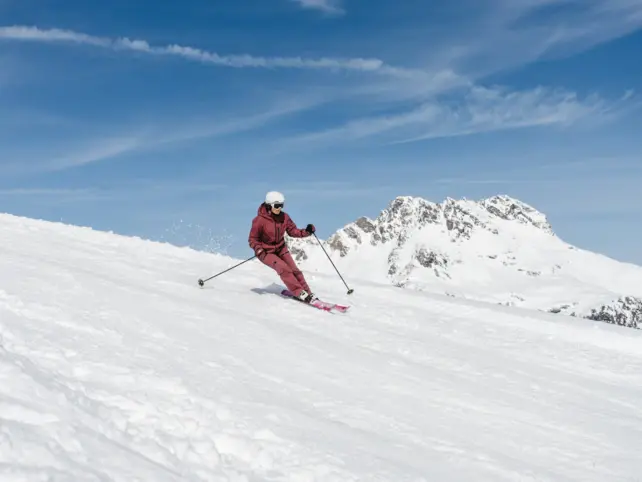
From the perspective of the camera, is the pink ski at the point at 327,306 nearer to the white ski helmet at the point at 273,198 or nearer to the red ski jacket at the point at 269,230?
the red ski jacket at the point at 269,230

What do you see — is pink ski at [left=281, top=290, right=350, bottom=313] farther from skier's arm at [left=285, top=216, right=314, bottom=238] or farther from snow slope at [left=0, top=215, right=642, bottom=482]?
skier's arm at [left=285, top=216, right=314, bottom=238]

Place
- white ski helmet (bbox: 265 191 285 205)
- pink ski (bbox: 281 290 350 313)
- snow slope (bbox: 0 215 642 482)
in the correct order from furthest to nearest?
white ski helmet (bbox: 265 191 285 205) → pink ski (bbox: 281 290 350 313) → snow slope (bbox: 0 215 642 482)

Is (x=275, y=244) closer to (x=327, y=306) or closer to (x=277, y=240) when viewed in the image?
(x=277, y=240)

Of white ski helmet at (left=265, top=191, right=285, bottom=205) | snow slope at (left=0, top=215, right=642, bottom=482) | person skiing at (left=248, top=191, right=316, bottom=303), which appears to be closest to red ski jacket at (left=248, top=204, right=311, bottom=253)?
person skiing at (left=248, top=191, right=316, bottom=303)

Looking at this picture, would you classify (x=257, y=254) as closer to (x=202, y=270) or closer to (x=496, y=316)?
(x=202, y=270)

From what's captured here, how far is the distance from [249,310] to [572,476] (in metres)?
6.74

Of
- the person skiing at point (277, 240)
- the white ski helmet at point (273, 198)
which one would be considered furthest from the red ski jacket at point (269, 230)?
the white ski helmet at point (273, 198)

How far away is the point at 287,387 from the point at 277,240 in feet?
20.2

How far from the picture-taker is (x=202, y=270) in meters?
15.4

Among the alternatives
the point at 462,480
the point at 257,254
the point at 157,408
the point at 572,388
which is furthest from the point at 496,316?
the point at 157,408

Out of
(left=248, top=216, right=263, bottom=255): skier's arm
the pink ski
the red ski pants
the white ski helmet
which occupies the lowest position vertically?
the pink ski

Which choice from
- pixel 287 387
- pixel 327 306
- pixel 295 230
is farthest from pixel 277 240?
A: pixel 287 387

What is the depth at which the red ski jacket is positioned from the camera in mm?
12859

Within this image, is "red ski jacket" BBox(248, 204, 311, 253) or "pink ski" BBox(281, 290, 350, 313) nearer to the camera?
"pink ski" BBox(281, 290, 350, 313)
